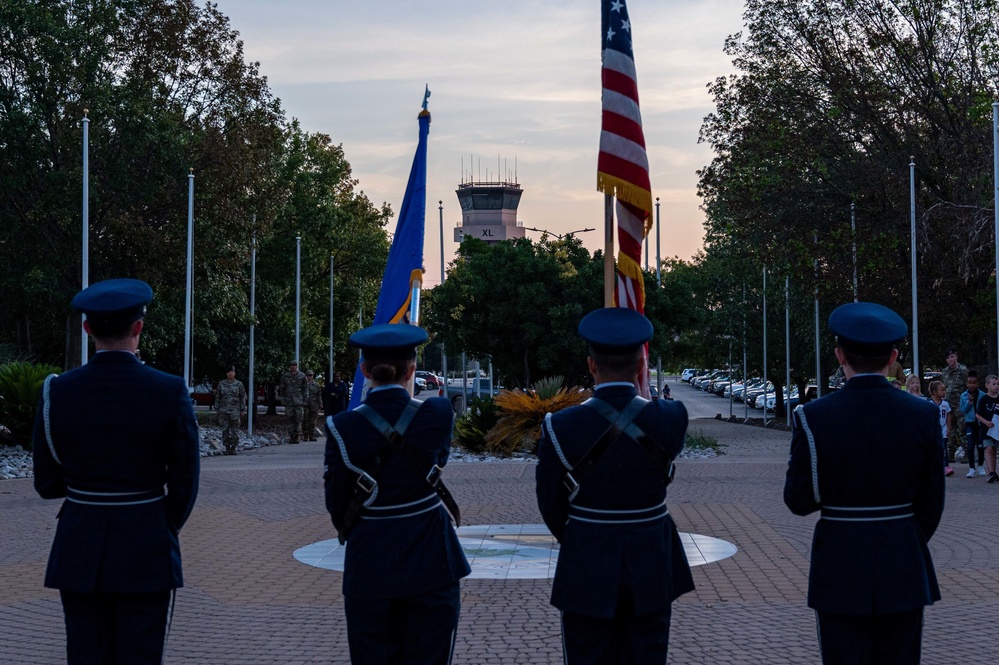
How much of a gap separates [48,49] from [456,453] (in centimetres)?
1682

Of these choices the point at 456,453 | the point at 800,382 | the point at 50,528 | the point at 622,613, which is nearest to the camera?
the point at 622,613

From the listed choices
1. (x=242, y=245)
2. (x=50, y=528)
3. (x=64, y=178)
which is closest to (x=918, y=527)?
(x=50, y=528)

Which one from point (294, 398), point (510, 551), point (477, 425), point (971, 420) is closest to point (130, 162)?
point (294, 398)

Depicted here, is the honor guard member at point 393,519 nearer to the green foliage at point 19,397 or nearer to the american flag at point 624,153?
the american flag at point 624,153

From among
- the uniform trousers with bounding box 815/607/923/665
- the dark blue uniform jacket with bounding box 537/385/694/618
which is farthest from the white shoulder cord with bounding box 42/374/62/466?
the uniform trousers with bounding box 815/607/923/665

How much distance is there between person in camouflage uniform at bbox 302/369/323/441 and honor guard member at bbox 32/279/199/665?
2755 centimetres

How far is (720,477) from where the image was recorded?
20.0m

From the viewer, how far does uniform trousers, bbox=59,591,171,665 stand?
486cm

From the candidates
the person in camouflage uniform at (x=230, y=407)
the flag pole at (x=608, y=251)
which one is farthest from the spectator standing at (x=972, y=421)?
the person in camouflage uniform at (x=230, y=407)

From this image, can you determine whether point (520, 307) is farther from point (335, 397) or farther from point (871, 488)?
point (871, 488)

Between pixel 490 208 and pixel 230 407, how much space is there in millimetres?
140691

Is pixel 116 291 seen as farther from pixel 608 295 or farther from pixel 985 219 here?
pixel 985 219

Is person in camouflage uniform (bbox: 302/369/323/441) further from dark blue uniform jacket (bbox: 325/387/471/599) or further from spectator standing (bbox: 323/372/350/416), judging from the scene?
dark blue uniform jacket (bbox: 325/387/471/599)

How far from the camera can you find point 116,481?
5.01m
